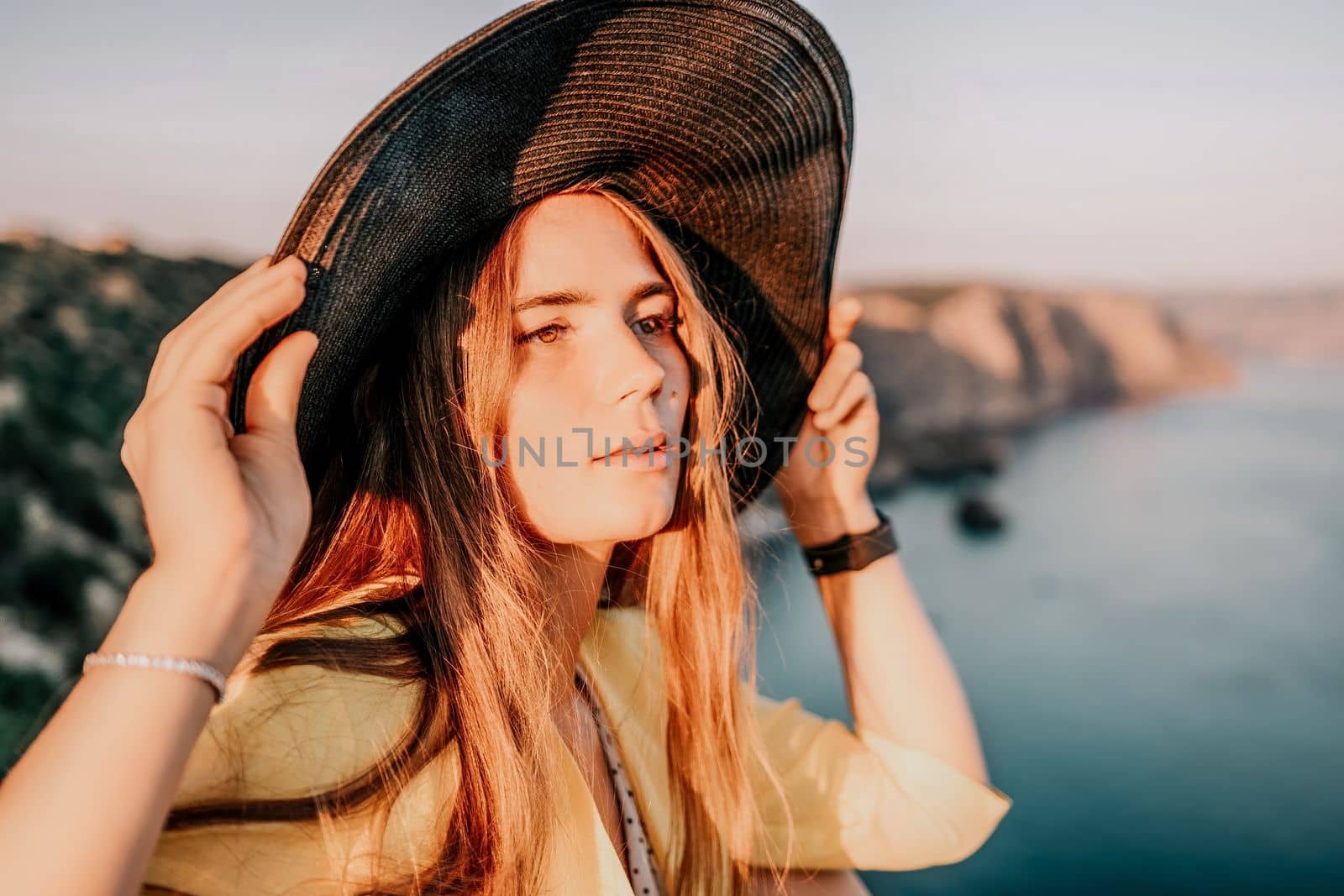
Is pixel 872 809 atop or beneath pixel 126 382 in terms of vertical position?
beneath

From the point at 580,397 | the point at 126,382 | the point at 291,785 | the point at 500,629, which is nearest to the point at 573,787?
the point at 500,629

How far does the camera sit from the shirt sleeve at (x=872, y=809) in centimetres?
158

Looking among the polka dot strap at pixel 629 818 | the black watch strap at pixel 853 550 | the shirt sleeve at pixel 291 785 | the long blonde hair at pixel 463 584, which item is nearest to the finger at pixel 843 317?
the long blonde hair at pixel 463 584

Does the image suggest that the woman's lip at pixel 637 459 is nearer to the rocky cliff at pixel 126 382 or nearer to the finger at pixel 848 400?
the finger at pixel 848 400

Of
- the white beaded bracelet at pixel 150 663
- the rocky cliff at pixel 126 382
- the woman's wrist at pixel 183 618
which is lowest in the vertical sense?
the white beaded bracelet at pixel 150 663

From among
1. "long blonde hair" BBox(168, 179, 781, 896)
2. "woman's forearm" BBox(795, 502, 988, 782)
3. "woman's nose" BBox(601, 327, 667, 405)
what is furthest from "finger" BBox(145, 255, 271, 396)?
"woman's forearm" BBox(795, 502, 988, 782)

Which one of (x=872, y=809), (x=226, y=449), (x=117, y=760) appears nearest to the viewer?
(x=117, y=760)

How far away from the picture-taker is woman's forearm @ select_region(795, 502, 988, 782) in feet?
5.31

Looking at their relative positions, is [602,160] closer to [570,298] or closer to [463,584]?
[570,298]

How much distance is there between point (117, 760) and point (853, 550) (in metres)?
A: 1.28

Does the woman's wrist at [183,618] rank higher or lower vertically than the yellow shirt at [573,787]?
higher

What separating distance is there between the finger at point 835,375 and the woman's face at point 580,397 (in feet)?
1.69

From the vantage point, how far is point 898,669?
1630 mm

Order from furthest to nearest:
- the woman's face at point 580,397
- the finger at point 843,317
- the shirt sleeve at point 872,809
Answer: the finger at point 843,317 → the shirt sleeve at point 872,809 → the woman's face at point 580,397
